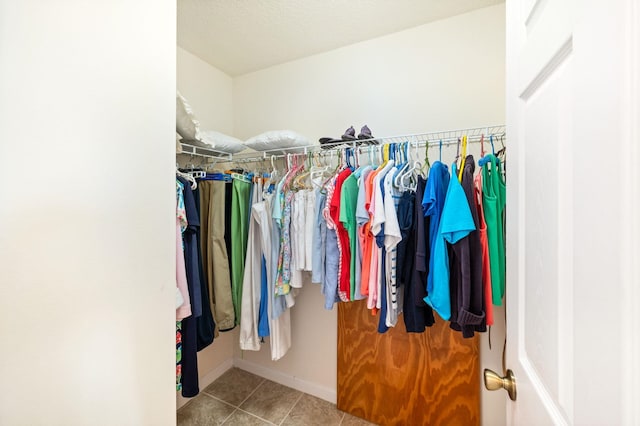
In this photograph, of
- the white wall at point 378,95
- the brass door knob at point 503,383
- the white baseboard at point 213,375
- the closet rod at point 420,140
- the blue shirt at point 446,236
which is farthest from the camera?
the white baseboard at point 213,375

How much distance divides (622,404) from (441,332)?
1.38 m

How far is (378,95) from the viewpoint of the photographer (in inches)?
67.3

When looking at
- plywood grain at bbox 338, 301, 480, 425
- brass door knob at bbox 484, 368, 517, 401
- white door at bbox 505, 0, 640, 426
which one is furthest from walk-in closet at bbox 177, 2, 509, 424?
white door at bbox 505, 0, 640, 426

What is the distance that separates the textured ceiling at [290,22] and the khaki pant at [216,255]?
1024mm

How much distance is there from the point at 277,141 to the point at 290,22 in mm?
761

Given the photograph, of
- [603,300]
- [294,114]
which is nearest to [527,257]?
[603,300]

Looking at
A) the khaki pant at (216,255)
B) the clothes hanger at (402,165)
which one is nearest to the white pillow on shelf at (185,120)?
the khaki pant at (216,255)

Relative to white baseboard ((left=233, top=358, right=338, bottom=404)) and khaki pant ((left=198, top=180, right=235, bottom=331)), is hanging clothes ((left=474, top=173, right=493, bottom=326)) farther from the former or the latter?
khaki pant ((left=198, top=180, right=235, bottom=331))

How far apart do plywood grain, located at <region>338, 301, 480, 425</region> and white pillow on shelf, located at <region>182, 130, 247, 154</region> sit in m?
1.33

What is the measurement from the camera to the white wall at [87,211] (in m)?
0.44

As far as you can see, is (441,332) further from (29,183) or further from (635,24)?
(29,183)

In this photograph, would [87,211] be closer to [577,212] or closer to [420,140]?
[577,212]

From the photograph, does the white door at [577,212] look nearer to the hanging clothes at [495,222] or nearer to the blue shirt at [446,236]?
the blue shirt at [446,236]

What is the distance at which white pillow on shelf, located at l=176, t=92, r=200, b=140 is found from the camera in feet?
4.12
